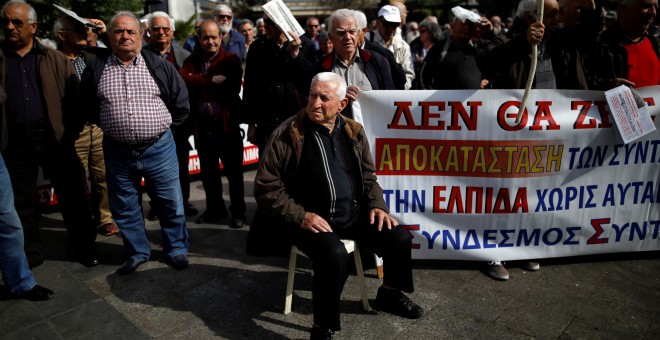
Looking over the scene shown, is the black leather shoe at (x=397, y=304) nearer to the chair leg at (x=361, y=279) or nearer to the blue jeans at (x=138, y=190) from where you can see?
the chair leg at (x=361, y=279)

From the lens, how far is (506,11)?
86.4 feet

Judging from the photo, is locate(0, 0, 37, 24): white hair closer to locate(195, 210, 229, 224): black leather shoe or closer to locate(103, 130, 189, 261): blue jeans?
locate(103, 130, 189, 261): blue jeans

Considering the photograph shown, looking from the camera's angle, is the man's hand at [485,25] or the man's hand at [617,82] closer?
the man's hand at [617,82]

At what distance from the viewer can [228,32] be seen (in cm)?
703

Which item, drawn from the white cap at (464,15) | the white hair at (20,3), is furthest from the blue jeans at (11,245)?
the white cap at (464,15)

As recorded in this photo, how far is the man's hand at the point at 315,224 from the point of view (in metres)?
3.02

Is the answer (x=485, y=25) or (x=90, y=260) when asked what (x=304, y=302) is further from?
(x=485, y=25)

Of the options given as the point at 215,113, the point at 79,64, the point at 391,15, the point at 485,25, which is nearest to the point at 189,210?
the point at 215,113

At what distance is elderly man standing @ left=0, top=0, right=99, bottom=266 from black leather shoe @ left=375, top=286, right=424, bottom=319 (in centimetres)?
241

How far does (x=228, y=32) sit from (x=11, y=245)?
4400 millimetres

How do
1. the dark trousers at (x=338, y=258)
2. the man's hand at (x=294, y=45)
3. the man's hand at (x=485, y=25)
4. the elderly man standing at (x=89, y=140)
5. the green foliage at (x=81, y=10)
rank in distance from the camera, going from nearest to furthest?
1. the dark trousers at (x=338, y=258)
2. the man's hand at (x=294, y=45)
3. the elderly man standing at (x=89, y=140)
4. the man's hand at (x=485, y=25)
5. the green foliage at (x=81, y=10)

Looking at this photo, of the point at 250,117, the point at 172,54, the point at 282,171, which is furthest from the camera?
the point at 172,54

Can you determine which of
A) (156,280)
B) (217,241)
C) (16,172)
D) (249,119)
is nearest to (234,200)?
(217,241)

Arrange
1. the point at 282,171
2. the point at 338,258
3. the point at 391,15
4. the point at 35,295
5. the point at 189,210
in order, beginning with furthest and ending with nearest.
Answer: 1. the point at 391,15
2. the point at 189,210
3. the point at 35,295
4. the point at 282,171
5. the point at 338,258
